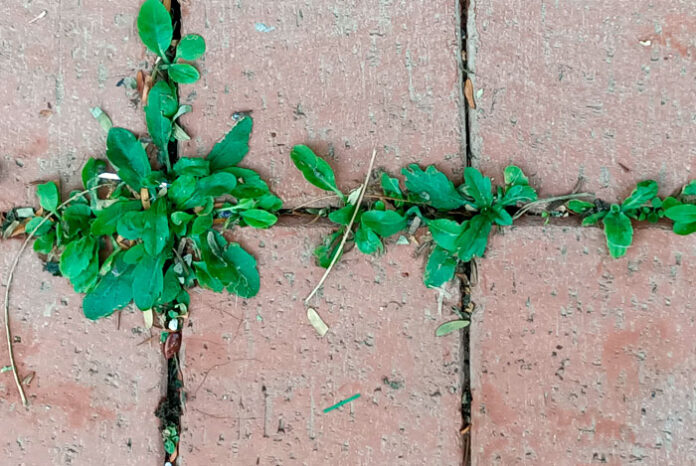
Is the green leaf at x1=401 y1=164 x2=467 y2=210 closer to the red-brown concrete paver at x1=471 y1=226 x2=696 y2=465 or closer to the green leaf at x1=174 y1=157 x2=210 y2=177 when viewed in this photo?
the red-brown concrete paver at x1=471 y1=226 x2=696 y2=465

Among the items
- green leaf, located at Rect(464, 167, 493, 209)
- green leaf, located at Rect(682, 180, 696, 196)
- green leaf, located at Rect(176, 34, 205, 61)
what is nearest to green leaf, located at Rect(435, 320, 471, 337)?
green leaf, located at Rect(464, 167, 493, 209)

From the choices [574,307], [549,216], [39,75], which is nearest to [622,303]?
[574,307]

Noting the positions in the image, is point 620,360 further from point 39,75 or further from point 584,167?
point 39,75

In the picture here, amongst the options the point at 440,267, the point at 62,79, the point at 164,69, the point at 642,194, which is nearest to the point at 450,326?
the point at 440,267

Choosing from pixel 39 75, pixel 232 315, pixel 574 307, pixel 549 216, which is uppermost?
pixel 39 75

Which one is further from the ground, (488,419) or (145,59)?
(145,59)

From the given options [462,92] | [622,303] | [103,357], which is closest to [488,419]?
[622,303]

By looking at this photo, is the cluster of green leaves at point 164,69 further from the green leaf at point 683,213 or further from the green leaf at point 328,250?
the green leaf at point 683,213
